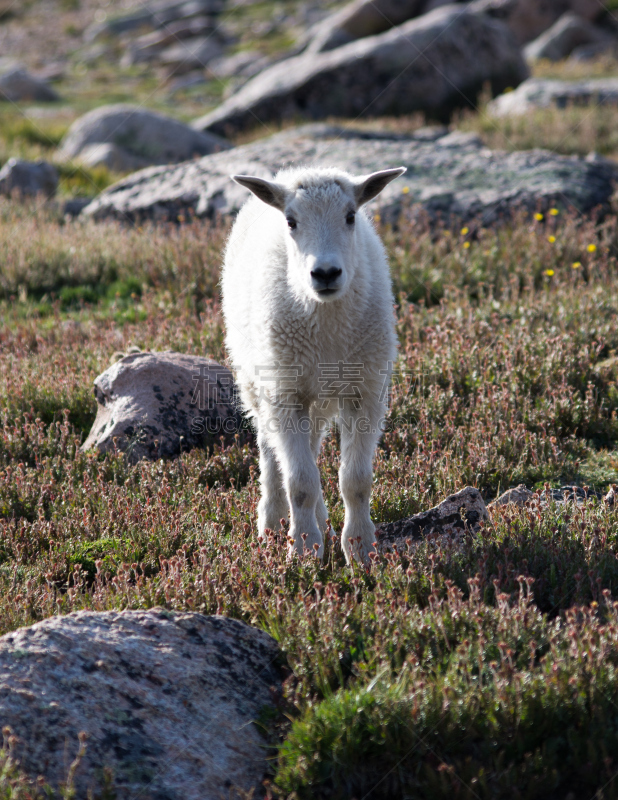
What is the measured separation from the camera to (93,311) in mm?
9875

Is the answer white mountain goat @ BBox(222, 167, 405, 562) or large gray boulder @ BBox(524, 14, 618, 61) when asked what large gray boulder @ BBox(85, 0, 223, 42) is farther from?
white mountain goat @ BBox(222, 167, 405, 562)

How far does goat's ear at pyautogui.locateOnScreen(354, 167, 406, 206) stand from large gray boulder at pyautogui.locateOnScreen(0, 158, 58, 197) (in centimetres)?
1159

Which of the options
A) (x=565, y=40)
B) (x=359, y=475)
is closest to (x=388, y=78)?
(x=359, y=475)

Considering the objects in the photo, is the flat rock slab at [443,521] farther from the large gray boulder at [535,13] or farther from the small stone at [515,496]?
the large gray boulder at [535,13]

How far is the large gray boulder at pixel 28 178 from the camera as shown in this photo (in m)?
15.4

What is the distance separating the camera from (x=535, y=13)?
37531 mm

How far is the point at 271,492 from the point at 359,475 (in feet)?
2.88

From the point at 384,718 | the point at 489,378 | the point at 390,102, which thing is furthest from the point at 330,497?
the point at 390,102

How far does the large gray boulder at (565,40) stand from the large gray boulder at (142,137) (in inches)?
835

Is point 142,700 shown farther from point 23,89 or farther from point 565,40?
point 565,40

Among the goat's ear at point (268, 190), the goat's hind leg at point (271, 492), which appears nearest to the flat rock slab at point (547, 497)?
the goat's hind leg at point (271, 492)

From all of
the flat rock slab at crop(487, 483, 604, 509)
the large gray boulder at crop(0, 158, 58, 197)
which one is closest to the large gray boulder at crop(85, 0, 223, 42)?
the large gray boulder at crop(0, 158, 58, 197)

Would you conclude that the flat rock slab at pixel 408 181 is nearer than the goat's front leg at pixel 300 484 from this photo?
No

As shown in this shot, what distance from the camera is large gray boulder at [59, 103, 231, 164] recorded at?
18.5m
